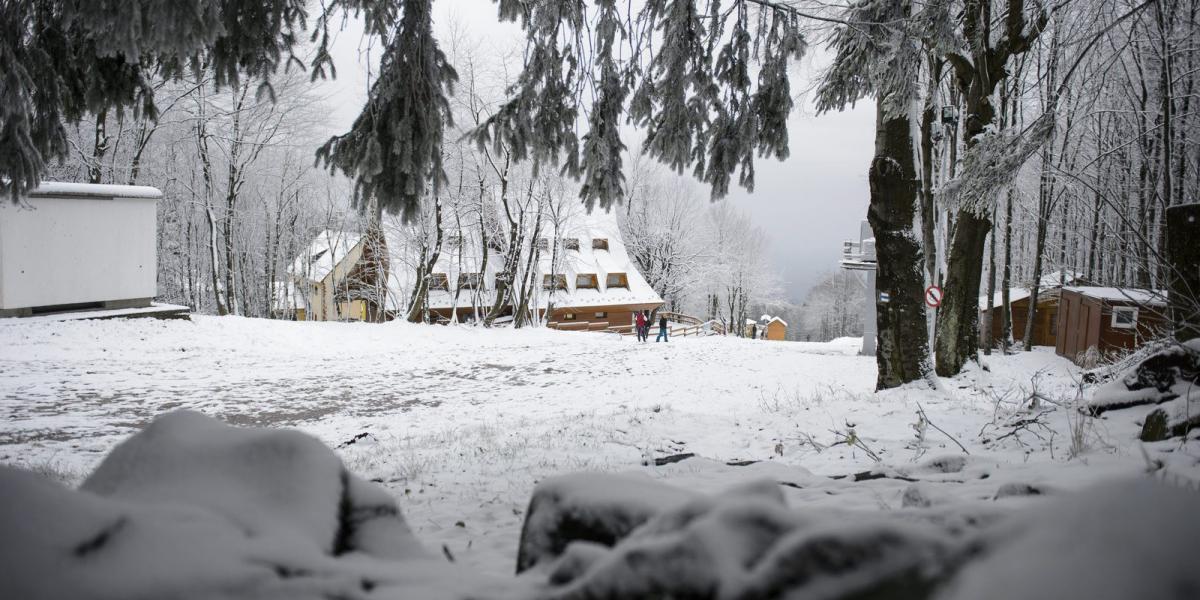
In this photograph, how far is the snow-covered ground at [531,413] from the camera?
4.07 metres

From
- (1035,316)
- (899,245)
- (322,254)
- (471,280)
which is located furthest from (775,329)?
(899,245)

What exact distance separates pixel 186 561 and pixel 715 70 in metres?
6.31

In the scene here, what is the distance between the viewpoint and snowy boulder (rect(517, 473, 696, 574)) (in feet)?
6.23

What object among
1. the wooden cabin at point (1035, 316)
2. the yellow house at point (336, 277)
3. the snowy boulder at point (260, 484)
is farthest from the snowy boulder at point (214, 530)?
the yellow house at point (336, 277)

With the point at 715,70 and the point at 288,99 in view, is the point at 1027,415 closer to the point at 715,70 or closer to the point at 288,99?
the point at 715,70

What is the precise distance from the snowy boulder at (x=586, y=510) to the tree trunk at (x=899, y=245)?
322 inches

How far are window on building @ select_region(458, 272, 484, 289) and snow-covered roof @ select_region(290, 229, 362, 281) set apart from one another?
9605 mm

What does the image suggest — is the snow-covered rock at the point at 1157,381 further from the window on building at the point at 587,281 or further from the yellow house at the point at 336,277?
the window on building at the point at 587,281

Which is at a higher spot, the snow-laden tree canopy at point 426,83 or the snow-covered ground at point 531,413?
the snow-laden tree canopy at point 426,83

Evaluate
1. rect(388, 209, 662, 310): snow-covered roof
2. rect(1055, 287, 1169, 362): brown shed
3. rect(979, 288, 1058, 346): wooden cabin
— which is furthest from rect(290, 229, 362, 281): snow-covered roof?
rect(1055, 287, 1169, 362): brown shed

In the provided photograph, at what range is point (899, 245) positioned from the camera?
355 inches

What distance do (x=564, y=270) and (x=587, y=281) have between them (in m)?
3.59

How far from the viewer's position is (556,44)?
20.4 ft

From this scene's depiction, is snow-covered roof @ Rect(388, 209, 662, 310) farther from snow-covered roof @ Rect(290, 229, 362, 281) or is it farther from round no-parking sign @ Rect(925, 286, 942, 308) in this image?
round no-parking sign @ Rect(925, 286, 942, 308)
